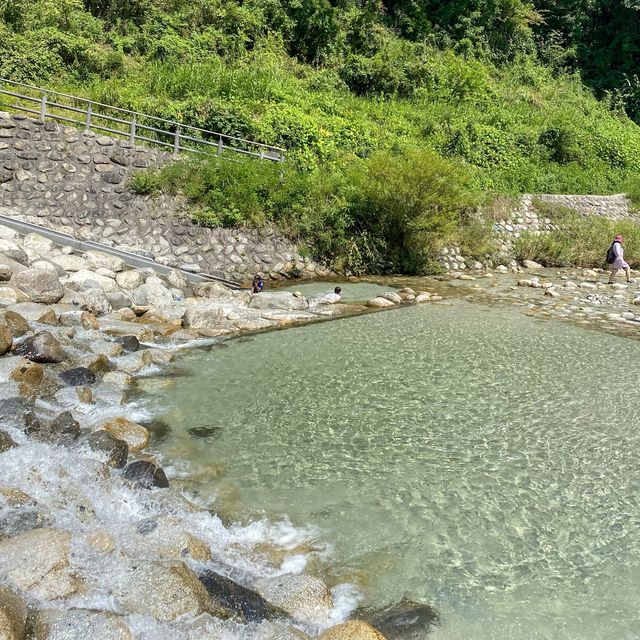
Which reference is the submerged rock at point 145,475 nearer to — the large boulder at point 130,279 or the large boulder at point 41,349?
the large boulder at point 41,349

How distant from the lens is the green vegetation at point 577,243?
20625mm

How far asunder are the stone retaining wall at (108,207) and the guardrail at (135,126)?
696mm

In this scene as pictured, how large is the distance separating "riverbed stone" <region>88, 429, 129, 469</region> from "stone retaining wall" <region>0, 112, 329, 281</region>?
957 cm

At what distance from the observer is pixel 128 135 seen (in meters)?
16.8

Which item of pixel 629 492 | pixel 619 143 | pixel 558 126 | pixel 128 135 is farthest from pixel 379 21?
pixel 629 492

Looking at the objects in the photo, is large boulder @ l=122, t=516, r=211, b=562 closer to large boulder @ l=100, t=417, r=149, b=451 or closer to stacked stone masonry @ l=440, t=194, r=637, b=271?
large boulder @ l=100, t=417, r=149, b=451

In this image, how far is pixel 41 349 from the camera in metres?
7.73

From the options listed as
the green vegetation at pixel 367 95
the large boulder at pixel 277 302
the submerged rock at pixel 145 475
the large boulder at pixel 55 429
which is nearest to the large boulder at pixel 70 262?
the large boulder at pixel 277 302

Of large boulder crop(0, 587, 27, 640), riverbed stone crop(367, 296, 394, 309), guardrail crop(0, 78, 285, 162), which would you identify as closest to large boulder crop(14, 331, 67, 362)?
large boulder crop(0, 587, 27, 640)

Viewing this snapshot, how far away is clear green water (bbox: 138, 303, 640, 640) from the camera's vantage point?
420 centimetres

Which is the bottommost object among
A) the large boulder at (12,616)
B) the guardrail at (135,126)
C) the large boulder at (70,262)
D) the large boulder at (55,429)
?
the large boulder at (70,262)

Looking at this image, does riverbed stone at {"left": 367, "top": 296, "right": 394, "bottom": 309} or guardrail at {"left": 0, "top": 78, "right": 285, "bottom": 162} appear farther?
guardrail at {"left": 0, "top": 78, "right": 285, "bottom": 162}

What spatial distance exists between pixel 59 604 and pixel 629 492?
5093 millimetres

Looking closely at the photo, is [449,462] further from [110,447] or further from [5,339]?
[5,339]
